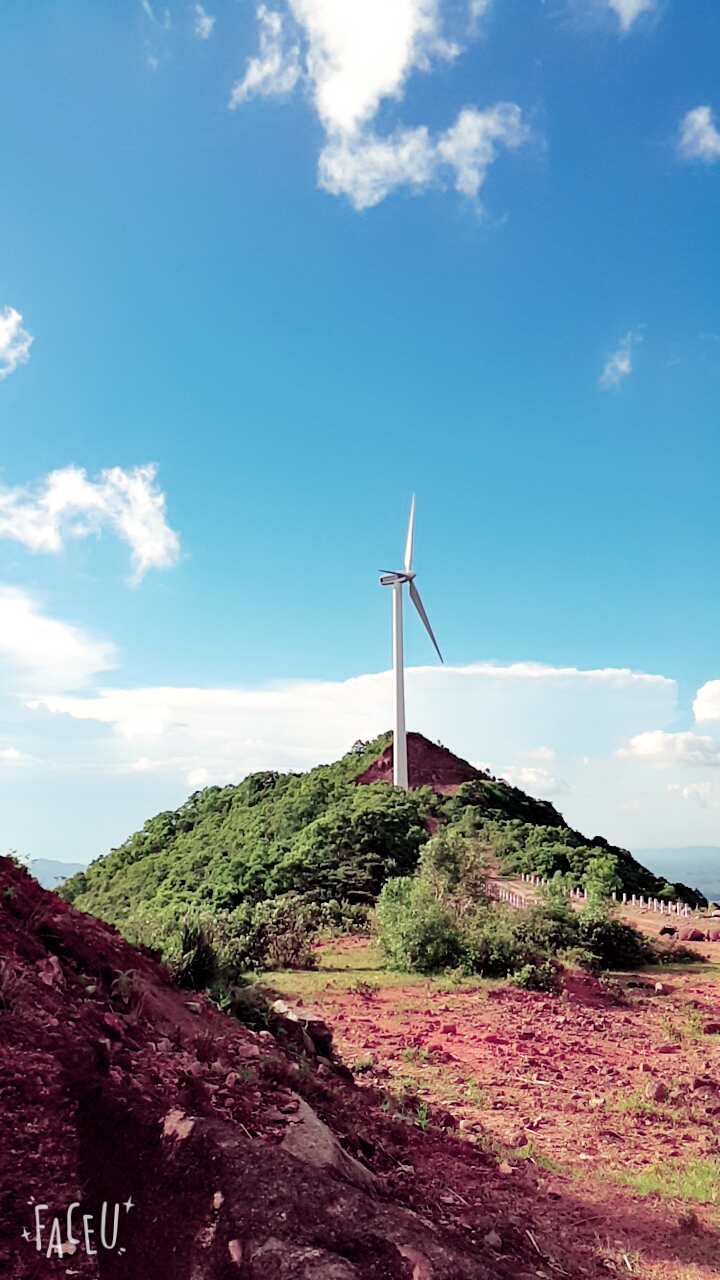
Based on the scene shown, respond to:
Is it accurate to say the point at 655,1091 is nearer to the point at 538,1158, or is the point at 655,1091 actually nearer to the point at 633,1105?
the point at 633,1105

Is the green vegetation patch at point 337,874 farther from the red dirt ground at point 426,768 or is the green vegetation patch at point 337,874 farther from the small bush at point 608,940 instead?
the red dirt ground at point 426,768

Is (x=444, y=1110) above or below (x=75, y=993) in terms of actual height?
below

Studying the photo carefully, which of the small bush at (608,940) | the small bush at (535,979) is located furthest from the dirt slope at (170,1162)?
the small bush at (608,940)

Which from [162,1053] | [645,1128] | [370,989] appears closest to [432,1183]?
[162,1053]

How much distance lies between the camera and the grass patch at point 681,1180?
7.15 meters

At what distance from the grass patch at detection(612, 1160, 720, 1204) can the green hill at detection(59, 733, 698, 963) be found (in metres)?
9.25

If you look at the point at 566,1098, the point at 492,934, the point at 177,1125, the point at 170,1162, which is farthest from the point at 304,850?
the point at 170,1162

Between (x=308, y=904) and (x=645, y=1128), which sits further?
(x=308, y=904)

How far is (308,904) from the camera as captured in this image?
74.9 ft

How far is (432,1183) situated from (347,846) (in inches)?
811

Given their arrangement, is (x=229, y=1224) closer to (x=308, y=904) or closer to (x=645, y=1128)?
(x=645, y=1128)

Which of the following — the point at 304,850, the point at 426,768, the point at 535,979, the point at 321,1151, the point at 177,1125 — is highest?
the point at 426,768

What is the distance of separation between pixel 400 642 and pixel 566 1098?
28.9 meters

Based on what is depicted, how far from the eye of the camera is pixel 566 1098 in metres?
9.61
